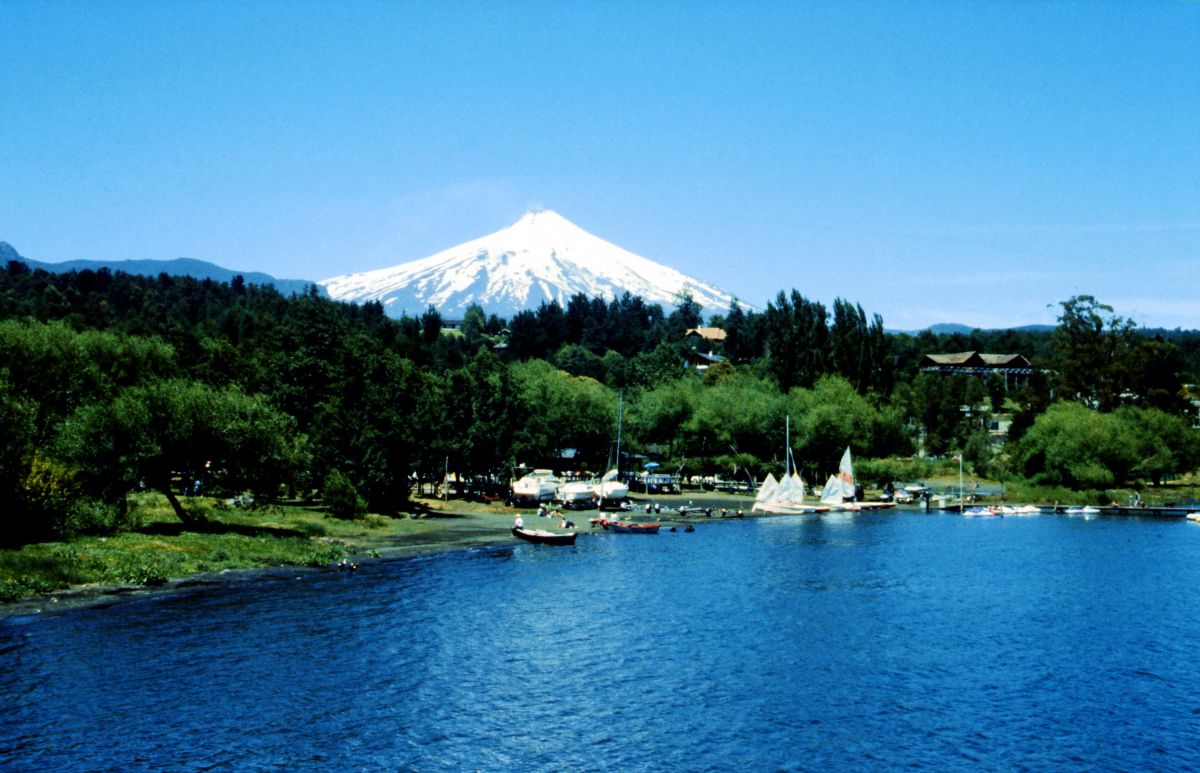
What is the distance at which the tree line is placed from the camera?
65438mm

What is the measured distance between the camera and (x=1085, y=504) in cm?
12781

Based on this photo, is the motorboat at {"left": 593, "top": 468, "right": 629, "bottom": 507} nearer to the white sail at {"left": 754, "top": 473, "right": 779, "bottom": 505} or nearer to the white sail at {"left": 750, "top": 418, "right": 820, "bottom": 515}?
the white sail at {"left": 750, "top": 418, "right": 820, "bottom": 515}

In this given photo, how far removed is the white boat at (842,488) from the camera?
12206 centimetres

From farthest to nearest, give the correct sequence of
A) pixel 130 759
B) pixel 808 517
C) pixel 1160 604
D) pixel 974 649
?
pixel 808 517
pixel 1160 604
pixel 974 649
pixel 130 759

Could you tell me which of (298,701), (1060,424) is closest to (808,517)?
(1060,424)

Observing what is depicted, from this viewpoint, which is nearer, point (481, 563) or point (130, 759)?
point (130, 759)

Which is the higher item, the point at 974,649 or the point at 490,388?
the point at 490,388

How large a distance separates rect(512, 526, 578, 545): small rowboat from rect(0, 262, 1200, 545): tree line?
44.7ft

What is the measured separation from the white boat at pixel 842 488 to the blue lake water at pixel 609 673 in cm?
5093

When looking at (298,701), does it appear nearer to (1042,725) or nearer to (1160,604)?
(1042,725)

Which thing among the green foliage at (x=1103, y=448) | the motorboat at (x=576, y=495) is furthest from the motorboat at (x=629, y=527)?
the green foliage at (x=1103, y=448)

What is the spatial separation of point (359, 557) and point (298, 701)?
3091 centimetres

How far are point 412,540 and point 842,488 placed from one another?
2518 inches

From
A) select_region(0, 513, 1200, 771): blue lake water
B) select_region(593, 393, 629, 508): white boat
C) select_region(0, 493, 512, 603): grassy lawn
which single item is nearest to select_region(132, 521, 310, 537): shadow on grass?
select_region(0, 493, 512, 603): grassy lawn
